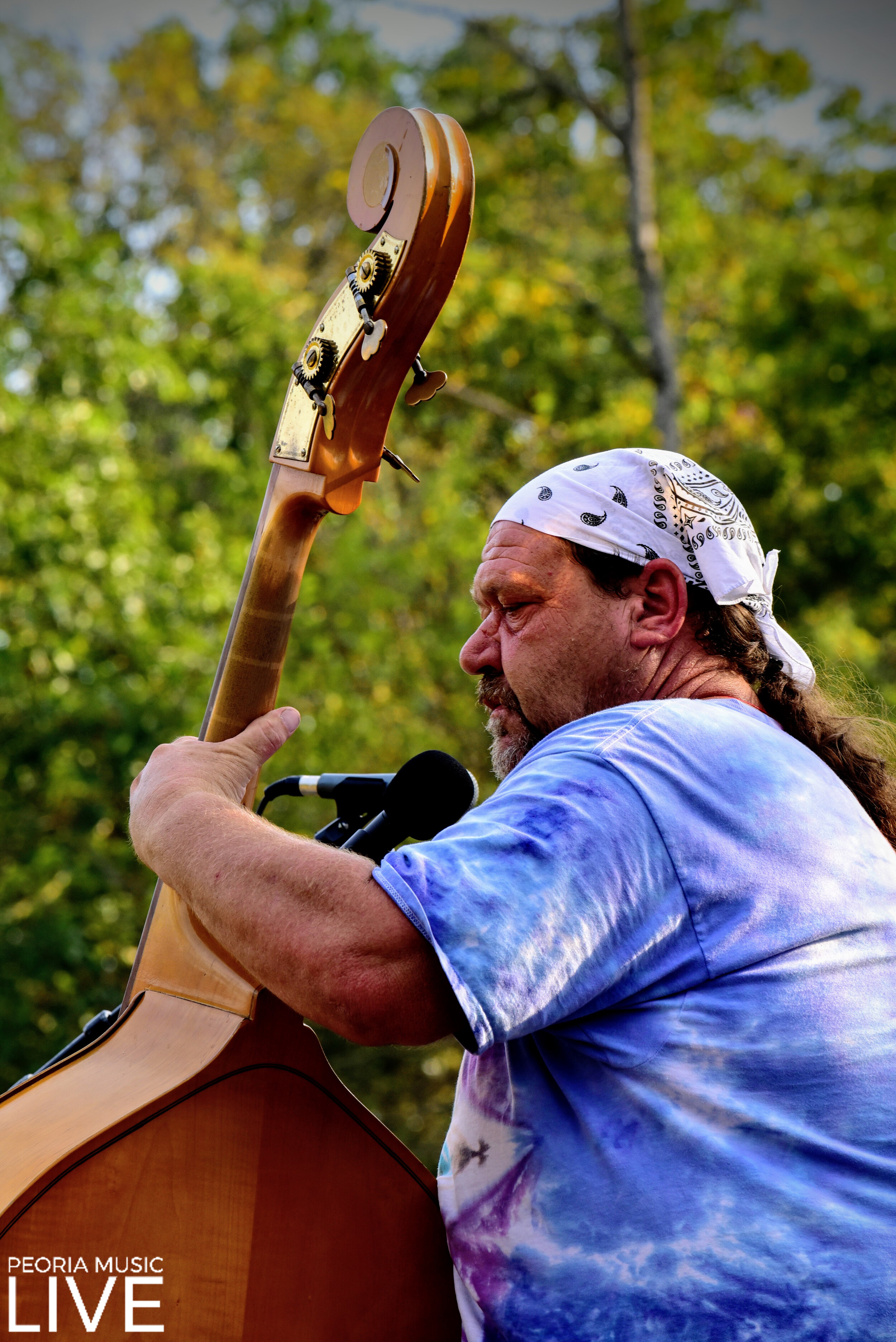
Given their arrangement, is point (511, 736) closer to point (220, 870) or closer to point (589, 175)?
point (220, 870)

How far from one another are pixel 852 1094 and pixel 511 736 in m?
0.71

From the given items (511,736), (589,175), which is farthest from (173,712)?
(589,175)

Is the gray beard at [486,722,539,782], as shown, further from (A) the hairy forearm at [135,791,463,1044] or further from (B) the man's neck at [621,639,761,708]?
(A) the hairy forearm at [135,791,463,1044]

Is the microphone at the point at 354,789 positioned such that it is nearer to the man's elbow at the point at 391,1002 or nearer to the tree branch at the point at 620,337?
the man's elbow at the point at 391,1002

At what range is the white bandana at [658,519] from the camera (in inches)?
68.5

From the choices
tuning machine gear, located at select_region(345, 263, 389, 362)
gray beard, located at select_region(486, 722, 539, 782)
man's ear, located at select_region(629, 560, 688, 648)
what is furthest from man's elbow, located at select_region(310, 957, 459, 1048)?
tuning machine gear, located at select_region(345, 263, 389, 362)

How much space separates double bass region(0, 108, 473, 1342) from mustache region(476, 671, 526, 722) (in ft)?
1.07

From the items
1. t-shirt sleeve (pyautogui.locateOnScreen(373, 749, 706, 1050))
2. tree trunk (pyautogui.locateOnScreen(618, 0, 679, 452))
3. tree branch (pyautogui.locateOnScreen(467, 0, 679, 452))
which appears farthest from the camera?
tree trunk (pyautogui.locateOnScreen(618, 0, 679, 452))

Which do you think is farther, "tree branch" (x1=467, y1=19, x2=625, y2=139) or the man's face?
"tree branch" (x1=467, y1=19, x2=625, y2=139)

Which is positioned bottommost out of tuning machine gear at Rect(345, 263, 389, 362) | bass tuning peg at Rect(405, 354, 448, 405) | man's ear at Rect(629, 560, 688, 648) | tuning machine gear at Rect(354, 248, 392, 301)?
man's ear at Rect(629, 560, 688, 648)

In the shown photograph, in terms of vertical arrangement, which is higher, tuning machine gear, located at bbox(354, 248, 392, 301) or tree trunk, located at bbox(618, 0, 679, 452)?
tree trunk, located at bbox(618, 0, 679, 452)

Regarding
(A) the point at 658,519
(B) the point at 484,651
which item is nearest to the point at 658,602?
(A) the point at 658,519

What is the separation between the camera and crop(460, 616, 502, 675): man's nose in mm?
1823

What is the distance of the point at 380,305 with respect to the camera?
166cm
